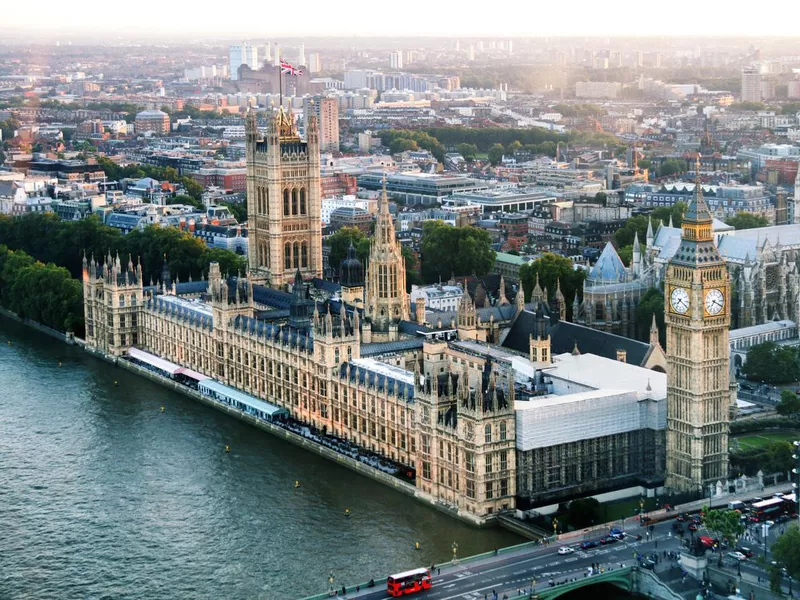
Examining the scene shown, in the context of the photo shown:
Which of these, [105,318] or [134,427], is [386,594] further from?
[105,318]

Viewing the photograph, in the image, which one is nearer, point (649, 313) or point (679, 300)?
point (679, 300)

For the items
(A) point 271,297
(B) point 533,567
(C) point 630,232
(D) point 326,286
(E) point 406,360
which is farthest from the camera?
(C) point 630,232

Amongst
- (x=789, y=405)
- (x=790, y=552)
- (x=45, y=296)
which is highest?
(x=45, y=296)

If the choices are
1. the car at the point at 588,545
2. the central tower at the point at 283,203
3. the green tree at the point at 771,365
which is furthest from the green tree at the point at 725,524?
the central tower at the point at 283,203

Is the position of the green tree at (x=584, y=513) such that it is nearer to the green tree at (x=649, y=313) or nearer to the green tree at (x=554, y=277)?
the green tree at (x=649, y=313)

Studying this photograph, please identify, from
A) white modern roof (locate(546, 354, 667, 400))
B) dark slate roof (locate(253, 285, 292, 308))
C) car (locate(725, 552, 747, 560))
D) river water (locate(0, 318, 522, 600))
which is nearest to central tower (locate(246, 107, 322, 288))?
dark slate roof (locate(253, 285, 292, 308))

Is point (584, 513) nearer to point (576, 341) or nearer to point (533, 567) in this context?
point (533, 567)

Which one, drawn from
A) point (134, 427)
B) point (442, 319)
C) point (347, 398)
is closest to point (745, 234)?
point (442, 319)

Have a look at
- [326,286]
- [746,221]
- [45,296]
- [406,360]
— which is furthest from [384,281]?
[746,221]

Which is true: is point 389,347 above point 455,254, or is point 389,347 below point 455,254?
above
